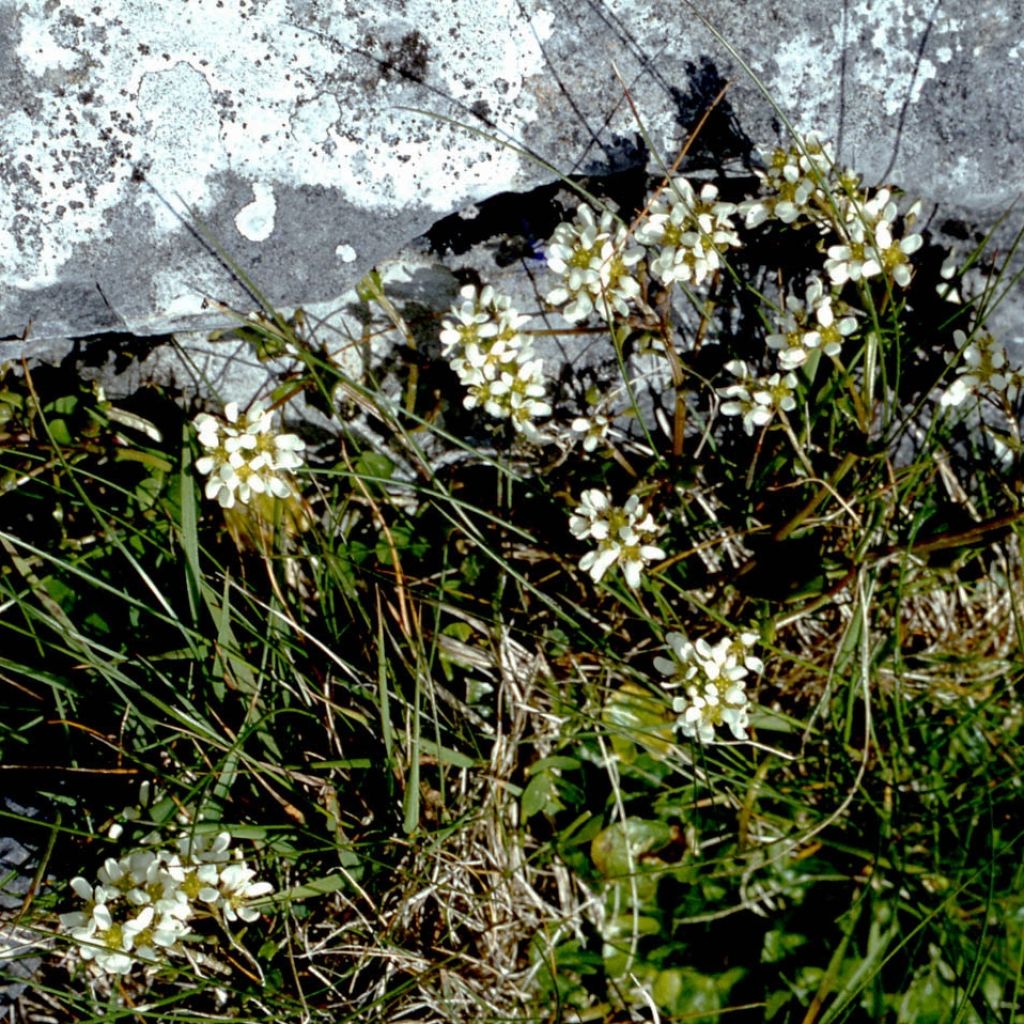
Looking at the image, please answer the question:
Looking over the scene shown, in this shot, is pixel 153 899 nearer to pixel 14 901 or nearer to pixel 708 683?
pixel 14 901

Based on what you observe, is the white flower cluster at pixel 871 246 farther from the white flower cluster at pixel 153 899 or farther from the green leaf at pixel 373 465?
the white flower cluster at pixel 153 899

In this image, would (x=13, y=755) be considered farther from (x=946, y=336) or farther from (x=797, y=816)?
(x=946, y=336)

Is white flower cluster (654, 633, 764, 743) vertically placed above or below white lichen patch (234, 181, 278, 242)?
below

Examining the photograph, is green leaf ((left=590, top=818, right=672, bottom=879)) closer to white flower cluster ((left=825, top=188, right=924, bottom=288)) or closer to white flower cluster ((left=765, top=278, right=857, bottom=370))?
white flower cluster ((left=765, top=278, right=857, bottom=370))

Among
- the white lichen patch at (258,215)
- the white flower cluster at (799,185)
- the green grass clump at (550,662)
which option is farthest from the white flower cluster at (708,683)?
the white lichen patch at (258,215)

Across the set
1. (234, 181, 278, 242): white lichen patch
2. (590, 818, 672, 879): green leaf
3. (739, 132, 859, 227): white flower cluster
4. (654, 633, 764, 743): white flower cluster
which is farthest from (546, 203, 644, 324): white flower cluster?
(590, 818, 672, 879): green leaf

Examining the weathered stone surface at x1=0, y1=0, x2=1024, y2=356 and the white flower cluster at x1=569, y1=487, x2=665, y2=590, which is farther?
the white flower cluster at x1=569, y1=487, x2=665, y2=590

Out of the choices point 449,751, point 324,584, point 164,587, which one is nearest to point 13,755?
point 164,587
